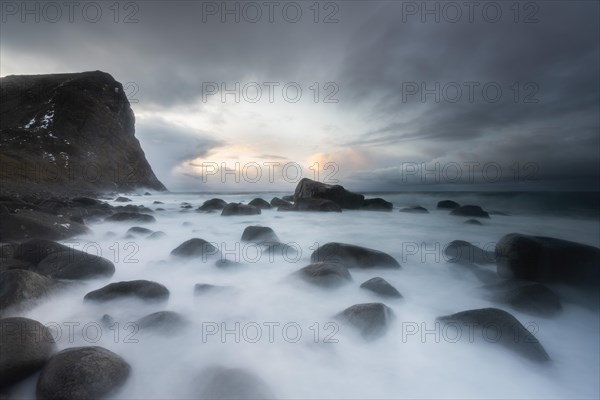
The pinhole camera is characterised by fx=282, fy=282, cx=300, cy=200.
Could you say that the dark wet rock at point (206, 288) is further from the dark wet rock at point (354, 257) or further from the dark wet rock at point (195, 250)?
the dark wet rock at point (354, 257)

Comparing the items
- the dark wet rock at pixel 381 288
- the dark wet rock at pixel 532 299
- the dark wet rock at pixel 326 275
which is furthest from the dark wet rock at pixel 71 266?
the dark wet rock at pixel 532 299

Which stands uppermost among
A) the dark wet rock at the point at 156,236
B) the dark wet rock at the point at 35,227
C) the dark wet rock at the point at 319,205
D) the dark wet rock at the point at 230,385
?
the dark wet rock at the point at 319,205

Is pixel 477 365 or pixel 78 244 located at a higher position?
pixel 78 244

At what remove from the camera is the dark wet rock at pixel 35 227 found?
5.01 metres

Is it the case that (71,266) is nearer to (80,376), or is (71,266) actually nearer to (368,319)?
(80,376)

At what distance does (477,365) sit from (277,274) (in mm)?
2727

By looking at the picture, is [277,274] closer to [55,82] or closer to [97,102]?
[97,102]

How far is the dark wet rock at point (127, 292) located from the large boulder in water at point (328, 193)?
32.9 feet

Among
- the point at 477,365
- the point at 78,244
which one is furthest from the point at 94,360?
the point at 78,244

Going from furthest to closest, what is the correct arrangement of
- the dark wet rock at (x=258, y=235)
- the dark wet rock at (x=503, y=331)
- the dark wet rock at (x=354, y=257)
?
the dark wet rock at (x=258, y=235) → the dark wet rock at (x=354, y=257) → the dark wet rock at (x=503, y=331)

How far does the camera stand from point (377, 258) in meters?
4.66

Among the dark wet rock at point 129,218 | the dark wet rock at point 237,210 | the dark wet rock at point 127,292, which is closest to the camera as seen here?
the dark wet rock at point 127,292

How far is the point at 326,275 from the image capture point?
3777 mm

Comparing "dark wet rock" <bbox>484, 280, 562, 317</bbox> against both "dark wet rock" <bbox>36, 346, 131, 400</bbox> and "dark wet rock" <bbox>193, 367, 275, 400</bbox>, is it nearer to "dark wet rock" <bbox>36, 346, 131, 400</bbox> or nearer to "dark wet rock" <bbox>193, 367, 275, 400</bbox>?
"dark wet rock" <bbox>193, 367, 275, 400</bbox>
